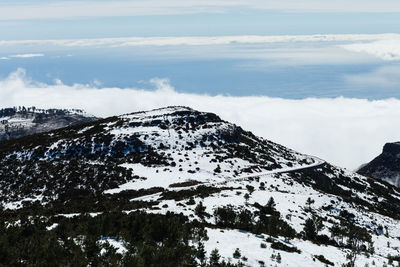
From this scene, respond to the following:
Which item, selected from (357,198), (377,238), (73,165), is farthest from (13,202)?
(357,198)

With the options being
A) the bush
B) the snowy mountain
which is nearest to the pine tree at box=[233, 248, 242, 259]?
the snowy mountain

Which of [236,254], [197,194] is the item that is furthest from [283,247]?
[197,194]

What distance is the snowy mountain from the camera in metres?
27.2

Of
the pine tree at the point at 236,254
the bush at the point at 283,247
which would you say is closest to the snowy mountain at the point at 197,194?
the bush at the point at 283,247

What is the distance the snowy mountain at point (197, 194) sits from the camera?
1073 inches

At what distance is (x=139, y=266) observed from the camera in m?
17.0

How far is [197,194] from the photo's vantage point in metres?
54.6

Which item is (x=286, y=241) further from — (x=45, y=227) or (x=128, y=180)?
(x=128, y=180)

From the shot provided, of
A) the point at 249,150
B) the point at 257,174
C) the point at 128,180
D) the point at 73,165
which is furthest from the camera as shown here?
the point at 249,150

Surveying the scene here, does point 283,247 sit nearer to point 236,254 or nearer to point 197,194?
point 236,254

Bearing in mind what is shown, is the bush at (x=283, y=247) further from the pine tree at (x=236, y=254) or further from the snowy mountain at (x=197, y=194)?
the pine tree at (x=236, y=254)

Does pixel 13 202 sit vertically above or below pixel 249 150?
below

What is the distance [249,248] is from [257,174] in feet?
186

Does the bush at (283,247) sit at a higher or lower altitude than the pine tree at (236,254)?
lower
